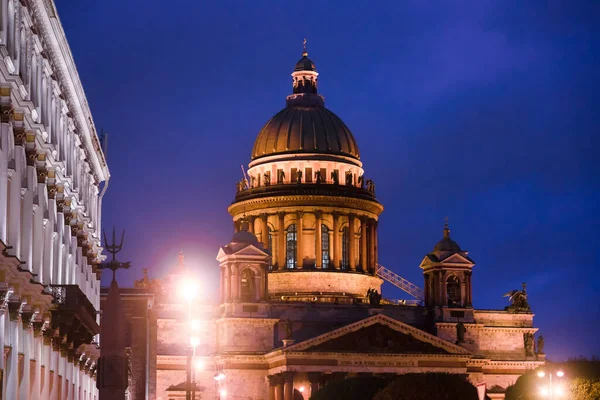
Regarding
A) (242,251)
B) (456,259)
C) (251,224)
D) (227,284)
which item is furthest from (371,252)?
(227,284)

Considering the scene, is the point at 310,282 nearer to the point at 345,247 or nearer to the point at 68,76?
the point at 345,247

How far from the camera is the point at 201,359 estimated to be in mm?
115562

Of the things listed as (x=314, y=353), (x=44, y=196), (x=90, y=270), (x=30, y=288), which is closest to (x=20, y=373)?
(x=30, y=288)

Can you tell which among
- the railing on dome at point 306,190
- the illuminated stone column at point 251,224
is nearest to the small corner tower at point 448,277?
the railing on dome at point 306,190

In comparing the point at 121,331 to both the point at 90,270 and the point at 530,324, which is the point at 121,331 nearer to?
the point at 90,270

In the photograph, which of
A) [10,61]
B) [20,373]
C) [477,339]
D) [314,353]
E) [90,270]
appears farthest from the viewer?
[477,339]

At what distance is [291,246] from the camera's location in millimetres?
132125

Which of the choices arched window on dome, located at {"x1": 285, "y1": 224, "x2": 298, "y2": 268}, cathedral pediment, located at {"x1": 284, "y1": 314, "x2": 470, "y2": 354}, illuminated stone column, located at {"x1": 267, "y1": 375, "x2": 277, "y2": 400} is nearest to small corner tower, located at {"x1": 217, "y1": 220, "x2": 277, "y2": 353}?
illuminated stone column, located at {"x1": 267, "y1": 375, "x2": 277, "y2": 400}

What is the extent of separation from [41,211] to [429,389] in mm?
35776

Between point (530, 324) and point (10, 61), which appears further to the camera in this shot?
point (530, 324)

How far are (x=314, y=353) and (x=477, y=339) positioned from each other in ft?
51.6

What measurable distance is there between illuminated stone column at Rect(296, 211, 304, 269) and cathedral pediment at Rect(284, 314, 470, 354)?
15242 millimetres

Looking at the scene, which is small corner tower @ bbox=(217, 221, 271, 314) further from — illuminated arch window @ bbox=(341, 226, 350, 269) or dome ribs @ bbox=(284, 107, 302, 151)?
dome ribs @ bbox=(284, 107, 302, 151)

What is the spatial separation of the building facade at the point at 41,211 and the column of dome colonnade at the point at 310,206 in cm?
5910
